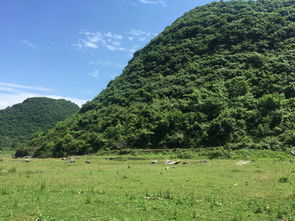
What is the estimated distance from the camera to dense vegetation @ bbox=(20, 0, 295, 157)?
44.1 meters

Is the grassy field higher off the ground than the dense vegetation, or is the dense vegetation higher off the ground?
the dense vegetation

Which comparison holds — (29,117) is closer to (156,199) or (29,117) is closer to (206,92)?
(206,92)

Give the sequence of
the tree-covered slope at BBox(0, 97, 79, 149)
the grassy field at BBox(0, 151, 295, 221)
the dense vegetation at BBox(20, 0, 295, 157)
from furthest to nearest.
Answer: the tree-covered slope at BBox(0, 97, 79, 149), the dense vegetation at BBox(20, 0, 295, 157), the grassy field at BBox(0, 151, 295, 221)

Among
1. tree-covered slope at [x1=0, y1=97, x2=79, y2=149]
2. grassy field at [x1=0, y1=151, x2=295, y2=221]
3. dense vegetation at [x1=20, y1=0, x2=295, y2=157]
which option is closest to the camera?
grassy field at [x1=0, y1=151, x2=295, y2=221]

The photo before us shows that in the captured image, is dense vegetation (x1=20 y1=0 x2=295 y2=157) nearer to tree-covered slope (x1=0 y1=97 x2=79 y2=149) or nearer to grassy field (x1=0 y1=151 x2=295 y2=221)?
grassy field (x1=0 y1=151 x2=295 y2=221)

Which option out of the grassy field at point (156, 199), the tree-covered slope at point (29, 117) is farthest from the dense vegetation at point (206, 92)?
the tree-covered slope at point (29, 117)

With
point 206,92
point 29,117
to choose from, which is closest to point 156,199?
point 206,92

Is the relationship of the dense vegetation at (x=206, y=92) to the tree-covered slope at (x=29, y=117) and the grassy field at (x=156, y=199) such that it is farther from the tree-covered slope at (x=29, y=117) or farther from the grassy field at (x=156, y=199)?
the tree-covered slope at (x=29, y=117)

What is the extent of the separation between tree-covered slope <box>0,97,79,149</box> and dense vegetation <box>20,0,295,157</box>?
52031 mm

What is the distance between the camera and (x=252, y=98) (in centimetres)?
5050

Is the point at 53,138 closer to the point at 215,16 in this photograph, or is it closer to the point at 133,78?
the point at 133,78

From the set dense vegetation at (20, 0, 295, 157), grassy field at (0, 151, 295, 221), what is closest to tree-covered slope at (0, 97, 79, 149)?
dense vegetation at (20, 0, 295, 157)

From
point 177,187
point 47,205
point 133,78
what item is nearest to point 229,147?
point 177,187

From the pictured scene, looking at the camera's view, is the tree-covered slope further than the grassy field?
Yes
